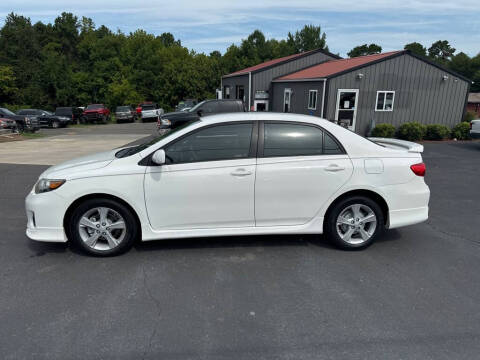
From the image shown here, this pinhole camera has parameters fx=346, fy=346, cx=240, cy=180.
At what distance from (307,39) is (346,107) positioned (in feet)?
172

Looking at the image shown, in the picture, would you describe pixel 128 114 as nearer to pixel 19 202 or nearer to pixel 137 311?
pixel 19 202

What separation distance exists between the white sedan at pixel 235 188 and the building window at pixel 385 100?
14.6m

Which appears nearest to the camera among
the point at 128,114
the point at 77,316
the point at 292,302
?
the point at 77,316

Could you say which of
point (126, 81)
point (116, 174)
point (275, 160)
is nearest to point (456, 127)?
point (275, 160)

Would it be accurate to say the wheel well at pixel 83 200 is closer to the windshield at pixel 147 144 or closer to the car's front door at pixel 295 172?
the windshield at pixel 147 144

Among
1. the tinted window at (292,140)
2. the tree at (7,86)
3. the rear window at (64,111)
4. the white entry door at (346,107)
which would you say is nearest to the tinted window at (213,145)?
the tinted window at (292,140)

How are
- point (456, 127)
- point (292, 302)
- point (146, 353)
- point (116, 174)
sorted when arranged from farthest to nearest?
1. point (456, 127)
2. point (116, 174)
3. point (292, 302)
4. point (146, 353)

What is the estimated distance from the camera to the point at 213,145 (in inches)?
159

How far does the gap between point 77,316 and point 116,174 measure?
4.96ft

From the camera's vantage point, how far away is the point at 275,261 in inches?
158

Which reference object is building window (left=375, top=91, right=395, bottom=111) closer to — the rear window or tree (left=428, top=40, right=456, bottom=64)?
the rear window

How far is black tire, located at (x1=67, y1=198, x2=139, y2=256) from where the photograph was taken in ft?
12.8

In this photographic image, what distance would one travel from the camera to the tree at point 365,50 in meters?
87.5

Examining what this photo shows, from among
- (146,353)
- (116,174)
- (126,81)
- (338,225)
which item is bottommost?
(146,353)
